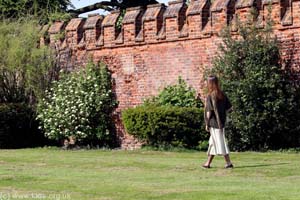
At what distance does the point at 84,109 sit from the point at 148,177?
A: 10.4 m

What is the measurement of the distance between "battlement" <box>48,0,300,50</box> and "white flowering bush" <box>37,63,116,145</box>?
1110mm

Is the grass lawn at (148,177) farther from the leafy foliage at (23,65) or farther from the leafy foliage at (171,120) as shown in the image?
the leafy foliage at (23,65)

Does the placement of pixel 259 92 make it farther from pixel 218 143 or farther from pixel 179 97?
pixel 218 143

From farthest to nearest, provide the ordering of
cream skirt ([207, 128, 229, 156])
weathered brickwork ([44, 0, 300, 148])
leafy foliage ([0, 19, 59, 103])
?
leafy foliage ([0, 19, 59, 103]), weathered brickwork ([44, 0, 300, 148]), cream skirt ([207, 128, 229, 156])

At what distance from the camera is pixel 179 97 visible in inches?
925

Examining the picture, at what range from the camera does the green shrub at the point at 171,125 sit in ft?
73.6

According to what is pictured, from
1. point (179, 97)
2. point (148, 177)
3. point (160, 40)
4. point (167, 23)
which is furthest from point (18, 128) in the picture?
point (148, 177)

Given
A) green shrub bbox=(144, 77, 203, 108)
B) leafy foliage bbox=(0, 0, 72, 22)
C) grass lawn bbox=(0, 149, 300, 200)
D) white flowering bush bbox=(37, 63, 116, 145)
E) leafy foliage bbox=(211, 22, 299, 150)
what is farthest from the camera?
leafy foliage bbox=(0, 0, 72, 22)

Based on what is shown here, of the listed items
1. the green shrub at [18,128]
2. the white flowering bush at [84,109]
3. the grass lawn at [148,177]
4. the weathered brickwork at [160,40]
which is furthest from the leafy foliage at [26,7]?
the grass lawn at [148,177]

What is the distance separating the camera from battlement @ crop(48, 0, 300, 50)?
21.5 metres

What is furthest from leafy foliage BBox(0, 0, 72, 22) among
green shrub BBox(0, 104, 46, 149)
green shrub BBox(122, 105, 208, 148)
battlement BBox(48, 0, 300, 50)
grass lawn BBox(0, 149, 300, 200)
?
grass lawn BBox(0, 149, 300, 200)

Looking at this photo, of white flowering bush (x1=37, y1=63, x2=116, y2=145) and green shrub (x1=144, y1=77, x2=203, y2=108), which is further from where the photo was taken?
white flowering bush (x1=37, y1=63, x2=116, y2=145)

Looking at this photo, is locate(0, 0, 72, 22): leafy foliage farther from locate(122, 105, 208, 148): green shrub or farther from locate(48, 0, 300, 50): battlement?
locate(122, 105, 208, 148): green shrub

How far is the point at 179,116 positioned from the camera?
882 inches
